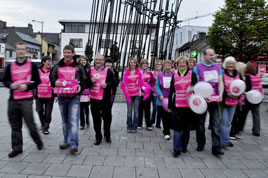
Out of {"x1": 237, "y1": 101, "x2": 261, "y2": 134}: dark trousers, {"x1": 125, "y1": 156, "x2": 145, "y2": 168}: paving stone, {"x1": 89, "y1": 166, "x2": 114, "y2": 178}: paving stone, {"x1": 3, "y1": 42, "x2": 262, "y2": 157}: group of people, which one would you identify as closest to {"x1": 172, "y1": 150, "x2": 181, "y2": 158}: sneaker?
{"x1": 3, "y1": 42, "x2": 262, "y2": 157}: group of people

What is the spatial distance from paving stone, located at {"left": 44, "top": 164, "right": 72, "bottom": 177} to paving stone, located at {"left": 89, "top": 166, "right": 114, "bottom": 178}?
0.39 meters

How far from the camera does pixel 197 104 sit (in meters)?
3.95

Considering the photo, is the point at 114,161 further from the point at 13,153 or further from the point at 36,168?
the point at 13,153

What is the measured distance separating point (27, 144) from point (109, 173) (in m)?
2.18

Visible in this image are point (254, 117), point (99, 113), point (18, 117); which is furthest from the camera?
point (254, 117)

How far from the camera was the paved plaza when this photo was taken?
11.2 feet

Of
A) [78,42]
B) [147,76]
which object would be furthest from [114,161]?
[78,42]

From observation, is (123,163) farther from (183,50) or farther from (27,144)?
(183,50)

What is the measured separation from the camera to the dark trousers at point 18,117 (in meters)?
4.05

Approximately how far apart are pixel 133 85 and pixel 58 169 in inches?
112

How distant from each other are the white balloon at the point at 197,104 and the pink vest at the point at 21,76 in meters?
2.79

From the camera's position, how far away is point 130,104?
592 cm

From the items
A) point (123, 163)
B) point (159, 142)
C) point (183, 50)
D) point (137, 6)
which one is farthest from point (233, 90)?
point (183, 50)

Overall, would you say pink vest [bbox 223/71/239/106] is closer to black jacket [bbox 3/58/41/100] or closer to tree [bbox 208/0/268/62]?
black jacket [bbox 3/58/41/100]
